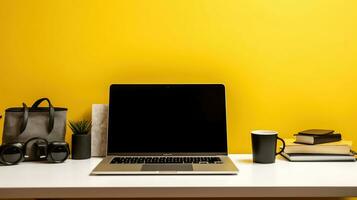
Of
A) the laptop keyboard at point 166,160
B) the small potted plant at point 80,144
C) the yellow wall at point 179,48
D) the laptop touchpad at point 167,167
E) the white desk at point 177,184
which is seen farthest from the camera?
the yellow wall at point 179,48

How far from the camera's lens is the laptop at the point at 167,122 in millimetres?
1481

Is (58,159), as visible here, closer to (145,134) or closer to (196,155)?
(145,134)

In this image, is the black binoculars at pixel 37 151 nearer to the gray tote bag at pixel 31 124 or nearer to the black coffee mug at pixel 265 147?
the gray tote bag at pixel 31 124

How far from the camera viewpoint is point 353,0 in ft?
5.40

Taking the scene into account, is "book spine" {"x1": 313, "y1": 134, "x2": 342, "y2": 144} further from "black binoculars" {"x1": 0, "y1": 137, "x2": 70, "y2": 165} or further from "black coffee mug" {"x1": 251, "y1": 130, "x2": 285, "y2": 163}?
"black binoculars" {"x1": 0, "y1": 137, "x2": 70, "y2": 165}

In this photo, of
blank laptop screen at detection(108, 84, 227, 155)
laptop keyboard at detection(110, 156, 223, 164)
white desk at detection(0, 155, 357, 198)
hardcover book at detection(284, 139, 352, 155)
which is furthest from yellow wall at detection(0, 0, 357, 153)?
white desk at detection(0, 155, 357, 198)

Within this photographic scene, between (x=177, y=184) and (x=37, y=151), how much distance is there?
1.94ft

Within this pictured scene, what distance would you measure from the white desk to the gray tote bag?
193 millimetres

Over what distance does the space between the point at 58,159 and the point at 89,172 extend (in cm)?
20

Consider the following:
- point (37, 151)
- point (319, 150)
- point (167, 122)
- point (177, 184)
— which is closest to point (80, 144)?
point (37, 151)

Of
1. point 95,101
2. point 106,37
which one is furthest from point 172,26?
point 95,101

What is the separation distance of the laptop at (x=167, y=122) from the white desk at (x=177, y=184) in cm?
24

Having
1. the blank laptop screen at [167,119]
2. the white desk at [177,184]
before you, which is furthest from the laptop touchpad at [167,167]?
the blank laptop screen at [167,119]

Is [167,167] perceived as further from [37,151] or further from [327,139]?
[327,139]
